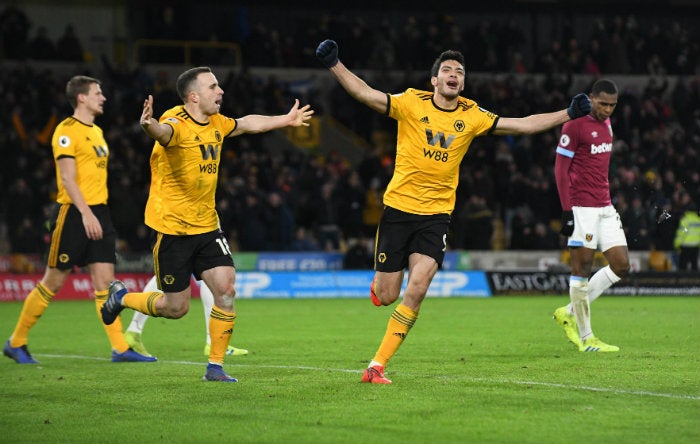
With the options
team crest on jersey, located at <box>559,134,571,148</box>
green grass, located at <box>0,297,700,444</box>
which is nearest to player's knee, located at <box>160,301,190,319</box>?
green grass, located at <box>0,297,700,444</box>

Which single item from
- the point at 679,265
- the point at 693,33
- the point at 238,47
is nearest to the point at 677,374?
the point at 679,265

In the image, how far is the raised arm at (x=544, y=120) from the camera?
31.4 feet

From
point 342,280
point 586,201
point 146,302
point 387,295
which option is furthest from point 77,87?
point 342,280

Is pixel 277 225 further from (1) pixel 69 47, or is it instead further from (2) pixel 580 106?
(2) pixel 580 106

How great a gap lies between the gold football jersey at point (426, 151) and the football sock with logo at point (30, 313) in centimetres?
396

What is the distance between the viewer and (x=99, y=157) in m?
11.7

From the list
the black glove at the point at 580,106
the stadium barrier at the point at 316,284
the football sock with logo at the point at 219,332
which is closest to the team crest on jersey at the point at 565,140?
the black glove at the point at 580,106

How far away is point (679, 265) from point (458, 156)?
17083 millimetres

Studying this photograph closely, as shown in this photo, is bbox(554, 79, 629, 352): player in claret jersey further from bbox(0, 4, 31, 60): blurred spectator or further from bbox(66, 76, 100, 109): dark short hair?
bbox(0, 4, 31, 60): blurred spectator

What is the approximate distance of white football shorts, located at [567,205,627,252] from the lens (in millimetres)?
12297

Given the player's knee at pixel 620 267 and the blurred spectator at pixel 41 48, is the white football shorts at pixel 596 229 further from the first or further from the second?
the blurred spectator at pixel 41 48

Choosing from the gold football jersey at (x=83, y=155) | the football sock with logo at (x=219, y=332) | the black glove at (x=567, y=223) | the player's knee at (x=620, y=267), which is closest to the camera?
the football sock with logo at (x=219, y=332)

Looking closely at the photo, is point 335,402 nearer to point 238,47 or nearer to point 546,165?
point 546,165

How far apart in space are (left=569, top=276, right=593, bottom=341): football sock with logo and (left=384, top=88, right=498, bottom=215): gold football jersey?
9.91ft
